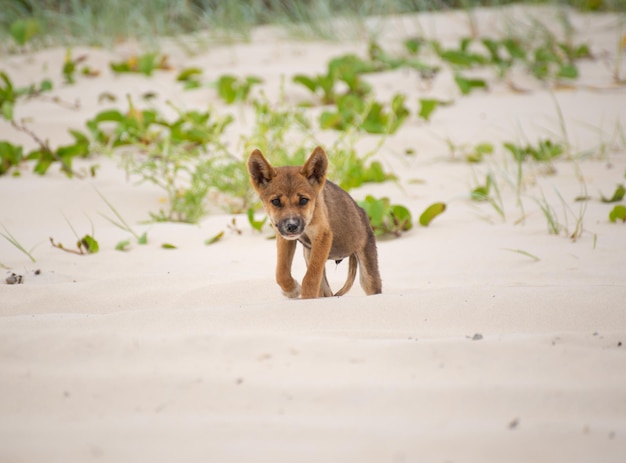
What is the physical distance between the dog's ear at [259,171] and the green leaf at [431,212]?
1.91 meters

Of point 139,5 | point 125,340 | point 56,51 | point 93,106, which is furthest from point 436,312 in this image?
point 139,5

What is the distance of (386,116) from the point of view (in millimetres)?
8117

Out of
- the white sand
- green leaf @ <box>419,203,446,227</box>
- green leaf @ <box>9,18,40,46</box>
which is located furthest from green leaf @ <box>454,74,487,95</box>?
green leaf @ <box>9,18,40,46</box>

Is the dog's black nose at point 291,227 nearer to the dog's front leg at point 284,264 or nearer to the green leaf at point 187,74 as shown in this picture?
the dog's front leg at point 284,264

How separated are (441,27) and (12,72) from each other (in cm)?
563

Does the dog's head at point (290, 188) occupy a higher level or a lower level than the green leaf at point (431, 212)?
higher

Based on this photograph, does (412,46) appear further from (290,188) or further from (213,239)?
(290,188)

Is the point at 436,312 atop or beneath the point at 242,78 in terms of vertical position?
beneath

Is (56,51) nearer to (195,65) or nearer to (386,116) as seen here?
(195,65)

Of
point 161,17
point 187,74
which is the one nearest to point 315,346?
point 187,74

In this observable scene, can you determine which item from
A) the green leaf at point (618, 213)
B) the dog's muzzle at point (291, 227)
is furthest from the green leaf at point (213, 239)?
the green leaf at point (618, 213)

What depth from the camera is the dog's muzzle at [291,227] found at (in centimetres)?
367

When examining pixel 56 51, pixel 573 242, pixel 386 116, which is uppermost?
pixel 56 51

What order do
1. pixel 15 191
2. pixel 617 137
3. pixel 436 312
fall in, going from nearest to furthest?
pixel 436 312 < pixel 15 191 < pixel 617 137
